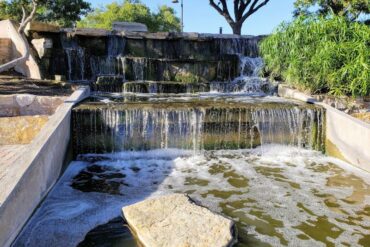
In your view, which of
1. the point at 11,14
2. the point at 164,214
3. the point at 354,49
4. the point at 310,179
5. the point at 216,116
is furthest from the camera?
the point at 11,14

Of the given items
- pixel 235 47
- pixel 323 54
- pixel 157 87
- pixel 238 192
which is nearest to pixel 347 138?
pixel 323 54

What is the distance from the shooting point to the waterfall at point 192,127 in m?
7.09

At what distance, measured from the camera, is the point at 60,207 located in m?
4.74

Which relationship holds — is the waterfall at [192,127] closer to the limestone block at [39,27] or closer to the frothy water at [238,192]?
the frothy water at [238,192]

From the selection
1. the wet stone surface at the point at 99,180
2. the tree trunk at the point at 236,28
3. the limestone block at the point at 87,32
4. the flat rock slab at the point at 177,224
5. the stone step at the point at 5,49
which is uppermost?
the tree trunk at the point at 236,28

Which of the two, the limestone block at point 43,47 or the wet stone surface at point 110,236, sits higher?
the limestone block at point 43,47

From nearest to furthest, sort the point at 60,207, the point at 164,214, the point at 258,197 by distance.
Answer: the point at 164,214 < the point at 60,207 < the point at 258,197

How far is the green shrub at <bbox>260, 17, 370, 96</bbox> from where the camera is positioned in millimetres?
7780

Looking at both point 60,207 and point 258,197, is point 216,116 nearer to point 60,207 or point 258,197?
point 258,197

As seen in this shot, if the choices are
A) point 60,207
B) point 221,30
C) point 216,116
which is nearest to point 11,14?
point 221,30

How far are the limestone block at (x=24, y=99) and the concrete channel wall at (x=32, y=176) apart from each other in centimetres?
104

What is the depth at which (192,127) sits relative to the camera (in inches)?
286

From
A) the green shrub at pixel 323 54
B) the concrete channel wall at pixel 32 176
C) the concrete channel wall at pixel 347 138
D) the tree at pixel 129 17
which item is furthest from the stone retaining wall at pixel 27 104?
the tree at pixel 129 17

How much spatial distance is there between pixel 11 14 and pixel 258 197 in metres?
21.9
